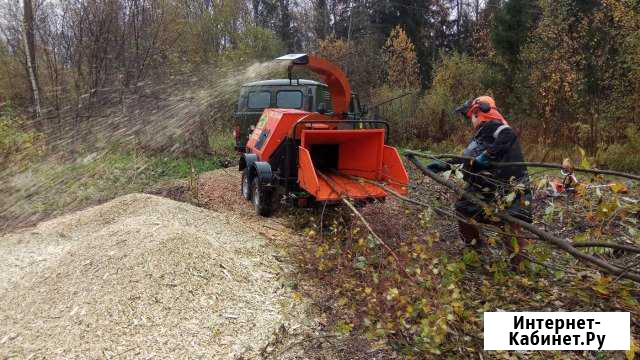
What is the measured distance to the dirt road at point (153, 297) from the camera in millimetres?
3248

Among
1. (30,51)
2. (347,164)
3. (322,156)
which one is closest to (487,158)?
(347,164)

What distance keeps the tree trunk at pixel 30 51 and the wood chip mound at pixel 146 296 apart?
A: 5757 millimetres

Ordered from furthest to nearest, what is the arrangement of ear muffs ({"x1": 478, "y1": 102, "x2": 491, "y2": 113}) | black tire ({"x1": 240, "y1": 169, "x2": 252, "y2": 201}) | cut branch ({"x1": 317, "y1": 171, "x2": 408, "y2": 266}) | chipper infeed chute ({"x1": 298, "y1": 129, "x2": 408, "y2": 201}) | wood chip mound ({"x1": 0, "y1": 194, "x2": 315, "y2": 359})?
black tire ({"x1": 240, "y1": 169, "x2": 252, "y2": 201}) → chipper infeed chute ({"x1": 298, "y1": 129, "x2": 408, "y2": 201}) → ear muffs ({"x1": 478, "y1": 102, "x2": 491, "y2": 113}) → cut branch ({"x1": 317, "y1": 171, "x2": 408, "y2": 266}) → wood chip mound ({"x1": 0, "y1": 194, "x2": 315, "y2": 359})

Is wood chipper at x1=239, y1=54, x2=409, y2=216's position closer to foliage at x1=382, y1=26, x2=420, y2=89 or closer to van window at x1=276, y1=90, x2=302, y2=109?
van window at x1=276, y1=90, x2=302, y2=109

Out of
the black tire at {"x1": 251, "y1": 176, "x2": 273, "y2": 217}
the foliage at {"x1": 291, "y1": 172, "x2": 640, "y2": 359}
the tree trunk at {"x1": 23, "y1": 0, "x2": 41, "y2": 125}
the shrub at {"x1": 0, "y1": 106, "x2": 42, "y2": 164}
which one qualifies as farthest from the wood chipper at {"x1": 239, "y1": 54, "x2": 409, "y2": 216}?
the tree trunk at {"x1": 23, "y1": 0, "x2": 41, "y2": 125}

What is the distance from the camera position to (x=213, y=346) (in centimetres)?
325

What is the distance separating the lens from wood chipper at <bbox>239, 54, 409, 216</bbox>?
224 inches

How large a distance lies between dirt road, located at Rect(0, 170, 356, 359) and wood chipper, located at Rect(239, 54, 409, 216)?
992 mm

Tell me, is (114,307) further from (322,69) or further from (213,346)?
(322,69)

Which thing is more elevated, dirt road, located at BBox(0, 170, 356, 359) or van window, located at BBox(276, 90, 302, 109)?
van window, located at BBox(276, 90, 302, 109)

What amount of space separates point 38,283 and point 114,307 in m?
1.05

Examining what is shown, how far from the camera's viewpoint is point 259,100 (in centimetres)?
1039

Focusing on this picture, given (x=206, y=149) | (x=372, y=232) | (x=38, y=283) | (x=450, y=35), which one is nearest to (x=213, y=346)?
(x=372, y=232)

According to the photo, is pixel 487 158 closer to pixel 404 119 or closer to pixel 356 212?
pixel 356 212
